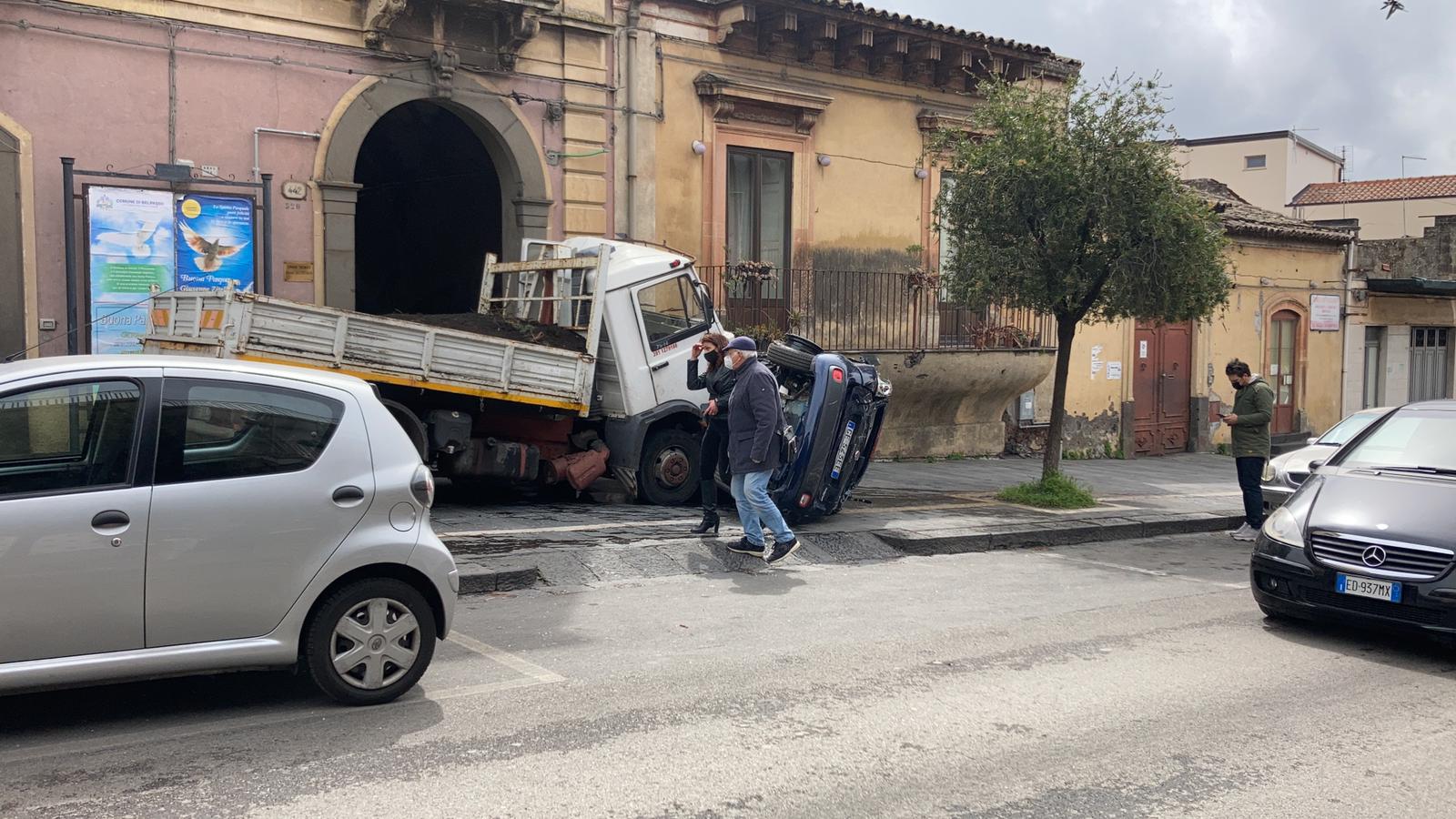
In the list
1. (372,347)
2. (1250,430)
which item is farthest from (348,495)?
(1250,430)

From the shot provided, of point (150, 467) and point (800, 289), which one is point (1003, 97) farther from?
point (150, 467)

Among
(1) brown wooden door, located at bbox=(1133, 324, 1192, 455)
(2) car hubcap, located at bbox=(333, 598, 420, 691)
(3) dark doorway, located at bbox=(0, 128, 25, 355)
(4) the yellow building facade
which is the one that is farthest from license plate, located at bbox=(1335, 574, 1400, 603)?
(1) brown wooden door, located at bbox=(1133, 324, 1192, 455)

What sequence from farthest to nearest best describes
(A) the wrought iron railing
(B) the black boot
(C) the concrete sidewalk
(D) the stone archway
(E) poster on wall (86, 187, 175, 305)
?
(A) the wrought iron railing → (D) the stone archway → (E) poster on wall (86, 187, 175, 305) → (B) the black boot → (C) the concrete sidewalk

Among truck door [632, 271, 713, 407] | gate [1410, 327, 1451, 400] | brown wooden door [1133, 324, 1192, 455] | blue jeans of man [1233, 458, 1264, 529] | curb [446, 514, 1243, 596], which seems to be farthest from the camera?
gate [1410, 327, 1451, 400]

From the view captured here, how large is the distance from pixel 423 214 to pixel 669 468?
7.35 meters

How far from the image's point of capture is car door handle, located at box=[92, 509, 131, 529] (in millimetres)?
4719

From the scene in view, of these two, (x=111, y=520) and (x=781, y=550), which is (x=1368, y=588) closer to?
(x=781, y=550)

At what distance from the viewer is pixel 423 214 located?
17344 mm

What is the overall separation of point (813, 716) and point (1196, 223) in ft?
28.8

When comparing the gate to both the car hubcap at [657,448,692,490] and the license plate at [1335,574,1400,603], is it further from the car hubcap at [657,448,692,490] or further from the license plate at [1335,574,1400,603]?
the license plate at [1335,574,1400,603]

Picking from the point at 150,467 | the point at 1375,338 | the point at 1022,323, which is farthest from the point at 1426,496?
the point at 1375,338

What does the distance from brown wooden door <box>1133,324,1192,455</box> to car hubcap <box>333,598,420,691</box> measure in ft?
59.7

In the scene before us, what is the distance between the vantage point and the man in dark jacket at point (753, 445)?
9.15 meters

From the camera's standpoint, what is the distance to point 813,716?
5434 millimetres
